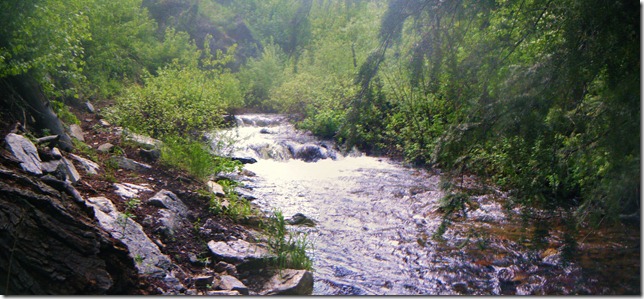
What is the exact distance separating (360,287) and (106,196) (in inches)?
110

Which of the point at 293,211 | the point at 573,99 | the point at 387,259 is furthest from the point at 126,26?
the point at 573,99

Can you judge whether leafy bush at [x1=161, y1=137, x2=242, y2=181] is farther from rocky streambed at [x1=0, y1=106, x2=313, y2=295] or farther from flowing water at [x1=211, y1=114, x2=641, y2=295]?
flowing water at [x1=211, y1=114, x2=641, y2=295]

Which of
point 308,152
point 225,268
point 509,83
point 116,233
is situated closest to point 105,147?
point 116,233

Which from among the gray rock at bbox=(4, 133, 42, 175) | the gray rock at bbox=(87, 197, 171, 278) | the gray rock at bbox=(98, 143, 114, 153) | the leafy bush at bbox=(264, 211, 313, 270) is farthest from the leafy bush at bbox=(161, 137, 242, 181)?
the gray rock at bbox=(87, 197, 171, 278)

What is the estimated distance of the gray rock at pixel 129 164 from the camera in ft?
24.8

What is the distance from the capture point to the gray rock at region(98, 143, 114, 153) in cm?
834

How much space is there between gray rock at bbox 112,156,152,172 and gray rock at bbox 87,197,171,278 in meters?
2.27

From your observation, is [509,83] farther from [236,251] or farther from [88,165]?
[88,165]

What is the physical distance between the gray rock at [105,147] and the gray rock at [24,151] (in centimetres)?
248

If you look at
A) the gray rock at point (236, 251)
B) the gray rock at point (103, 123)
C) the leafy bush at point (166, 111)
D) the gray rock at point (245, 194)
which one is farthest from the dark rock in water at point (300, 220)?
the gray rock at point (103, 123)

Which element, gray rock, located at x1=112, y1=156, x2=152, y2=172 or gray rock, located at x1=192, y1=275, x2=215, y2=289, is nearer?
gray rock, located at x1=192, y1=275, x2=215, y2=289

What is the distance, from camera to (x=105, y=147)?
8555mm

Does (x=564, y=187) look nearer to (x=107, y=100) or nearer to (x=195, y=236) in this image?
(x=195, y=236)

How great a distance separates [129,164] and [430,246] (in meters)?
4.22
